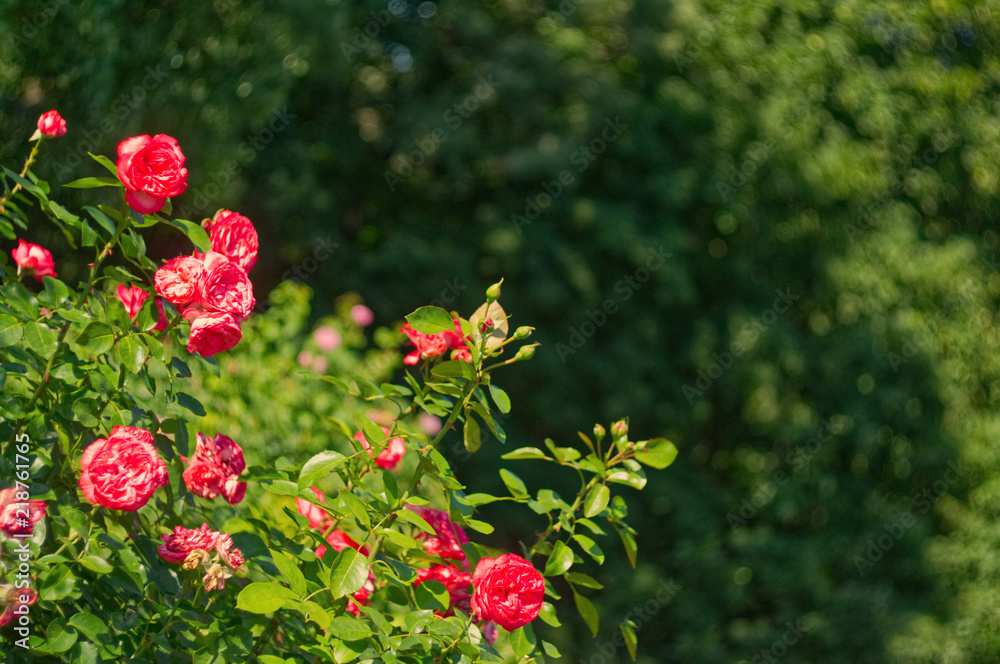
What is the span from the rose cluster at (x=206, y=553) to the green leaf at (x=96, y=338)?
A: 0.27 meters

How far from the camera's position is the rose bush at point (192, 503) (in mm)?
1059

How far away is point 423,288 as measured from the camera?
4160 mm

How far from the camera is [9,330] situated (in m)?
1.11

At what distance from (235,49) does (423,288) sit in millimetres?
1380

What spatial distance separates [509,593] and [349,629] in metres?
Answer: 0.22

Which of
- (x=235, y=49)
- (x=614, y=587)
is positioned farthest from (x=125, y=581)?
(x=614, y=587)

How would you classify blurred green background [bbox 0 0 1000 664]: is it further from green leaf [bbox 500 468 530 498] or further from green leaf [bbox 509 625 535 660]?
green leaf [bbox 509 625 535 660]

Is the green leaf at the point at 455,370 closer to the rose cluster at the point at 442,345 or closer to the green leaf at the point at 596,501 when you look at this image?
the rose cluster at the point at 442,345

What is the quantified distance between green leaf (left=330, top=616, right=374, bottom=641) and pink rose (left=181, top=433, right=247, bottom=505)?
289 mm

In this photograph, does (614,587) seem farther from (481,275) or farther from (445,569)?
(445,569)

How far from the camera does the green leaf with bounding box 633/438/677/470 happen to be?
4.26ft

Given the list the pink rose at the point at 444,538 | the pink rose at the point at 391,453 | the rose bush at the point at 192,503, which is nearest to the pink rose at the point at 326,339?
the pink rose at the point at 391,453

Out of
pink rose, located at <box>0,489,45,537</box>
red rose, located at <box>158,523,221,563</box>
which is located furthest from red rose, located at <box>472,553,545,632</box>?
pink rose, located at <box>0,489,45,537</box>

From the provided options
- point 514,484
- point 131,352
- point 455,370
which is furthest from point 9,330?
point 514,484
